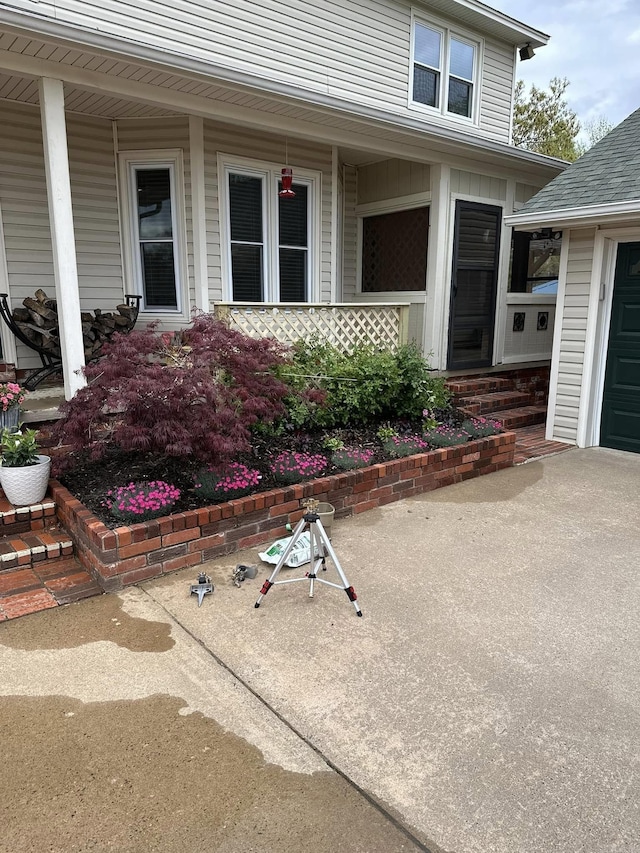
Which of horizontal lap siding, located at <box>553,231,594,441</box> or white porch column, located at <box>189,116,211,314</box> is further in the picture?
horizontal lap siding, located at <box>553,231,594,441</box>

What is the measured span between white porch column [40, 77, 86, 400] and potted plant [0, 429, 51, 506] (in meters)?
0.86

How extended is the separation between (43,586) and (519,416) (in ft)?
20.4

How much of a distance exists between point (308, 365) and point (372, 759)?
4.28 metres

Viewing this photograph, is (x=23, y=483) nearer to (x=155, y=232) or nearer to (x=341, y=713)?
(x=341, y=713)

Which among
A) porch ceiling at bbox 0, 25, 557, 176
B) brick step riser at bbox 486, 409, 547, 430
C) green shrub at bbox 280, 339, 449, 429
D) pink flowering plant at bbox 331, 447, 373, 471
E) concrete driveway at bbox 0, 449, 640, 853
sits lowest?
concrete driveway at bbox 0, 449, 640, 853

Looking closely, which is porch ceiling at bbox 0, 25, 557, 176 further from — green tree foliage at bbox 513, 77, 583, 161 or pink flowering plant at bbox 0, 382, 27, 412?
green tree foliage at bbox 513, 77, 583, 161

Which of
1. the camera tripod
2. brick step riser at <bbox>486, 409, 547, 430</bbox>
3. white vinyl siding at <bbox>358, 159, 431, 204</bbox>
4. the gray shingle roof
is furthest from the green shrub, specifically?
white vinyl siding at <bbox>358, 159, 431, 204</bbox>

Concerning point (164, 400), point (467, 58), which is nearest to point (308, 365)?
point (164, 400)

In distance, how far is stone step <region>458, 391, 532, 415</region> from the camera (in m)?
7.65

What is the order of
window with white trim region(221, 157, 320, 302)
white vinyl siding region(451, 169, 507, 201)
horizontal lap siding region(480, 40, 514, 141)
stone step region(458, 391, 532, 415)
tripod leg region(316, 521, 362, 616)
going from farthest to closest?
1. horizontal lap siding region(480, 40, 514, 141)
2. white vinyl siding region(451, 169, 507, 201)
3. stone step region(458, 391, 532, 415)
4. window with white trim region(221, 157, 320, 302)
5. tripod leg region(316, 521, 362, 616)

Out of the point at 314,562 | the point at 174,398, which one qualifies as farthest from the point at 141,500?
the point at 314,562

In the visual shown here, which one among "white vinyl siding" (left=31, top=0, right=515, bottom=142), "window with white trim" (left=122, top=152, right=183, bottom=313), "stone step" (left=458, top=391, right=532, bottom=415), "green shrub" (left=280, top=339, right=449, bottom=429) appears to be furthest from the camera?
"stone step" (left=458, top=391, right=532, bottom=415)

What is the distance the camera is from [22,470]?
4.01 meters

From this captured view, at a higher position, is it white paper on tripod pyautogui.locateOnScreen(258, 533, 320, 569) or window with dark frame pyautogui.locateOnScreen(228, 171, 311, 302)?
window with dark frame pyautogui.locateOnScreen(228, 171, 311, 302)
